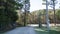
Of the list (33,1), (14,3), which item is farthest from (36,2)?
(14,3)

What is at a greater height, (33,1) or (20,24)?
(33,1)

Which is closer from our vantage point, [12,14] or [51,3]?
[12,14]

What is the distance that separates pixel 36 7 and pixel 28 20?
8.31ft

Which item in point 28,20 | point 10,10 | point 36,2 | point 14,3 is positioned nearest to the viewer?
point 14,3

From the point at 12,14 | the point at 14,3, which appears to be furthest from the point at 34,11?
the point at 14,3

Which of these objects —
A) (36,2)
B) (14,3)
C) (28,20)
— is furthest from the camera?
(28,20)

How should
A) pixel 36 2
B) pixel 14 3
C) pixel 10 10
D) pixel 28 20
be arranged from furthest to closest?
1. pixel 28 20
2. pixel 36 2
3. pixel 10 10
4. pixel 14 3

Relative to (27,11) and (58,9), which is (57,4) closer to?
(58,9)

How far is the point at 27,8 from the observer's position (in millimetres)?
22781

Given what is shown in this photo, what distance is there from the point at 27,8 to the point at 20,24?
274 centimetres

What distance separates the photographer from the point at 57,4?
23.3 m

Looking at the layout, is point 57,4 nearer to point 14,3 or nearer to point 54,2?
point 54,2

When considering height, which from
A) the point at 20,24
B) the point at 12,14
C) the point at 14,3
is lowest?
the point at 20,24

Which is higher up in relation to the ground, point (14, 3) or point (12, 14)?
point (14, 3)
